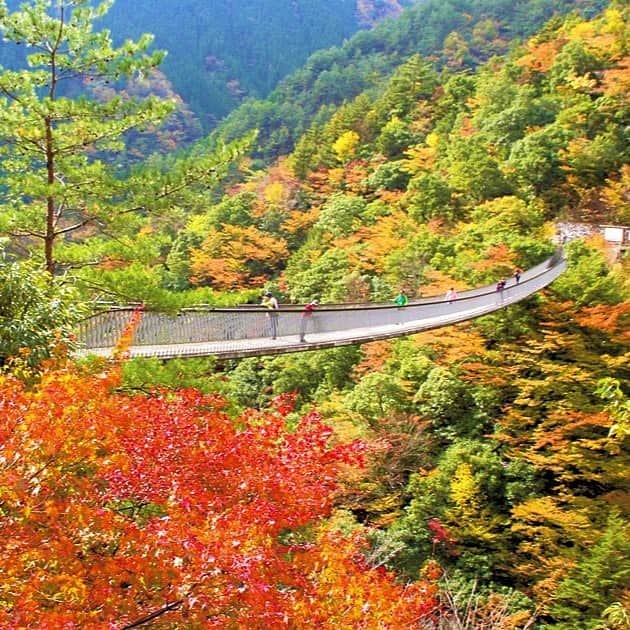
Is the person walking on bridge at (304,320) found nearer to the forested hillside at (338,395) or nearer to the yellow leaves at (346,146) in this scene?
the forested hillside at (338,395)

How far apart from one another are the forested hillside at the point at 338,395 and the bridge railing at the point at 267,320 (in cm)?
31

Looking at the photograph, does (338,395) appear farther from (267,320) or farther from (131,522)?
(131,522)

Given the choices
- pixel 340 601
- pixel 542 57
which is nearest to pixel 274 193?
pixel 542 57

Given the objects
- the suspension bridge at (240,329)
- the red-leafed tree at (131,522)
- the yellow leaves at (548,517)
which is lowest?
the yellow leaves at (548,517)

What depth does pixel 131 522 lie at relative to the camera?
4.25 meters

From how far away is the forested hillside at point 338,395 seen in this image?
3.76 metres

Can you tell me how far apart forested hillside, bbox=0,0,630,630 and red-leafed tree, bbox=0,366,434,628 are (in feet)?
0.07

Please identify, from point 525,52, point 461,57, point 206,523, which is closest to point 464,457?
point 206,523

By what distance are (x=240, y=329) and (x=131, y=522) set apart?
12.6 ft

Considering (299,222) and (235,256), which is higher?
(299,222)

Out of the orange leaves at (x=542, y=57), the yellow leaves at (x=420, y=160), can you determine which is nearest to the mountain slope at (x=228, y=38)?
the yellow leaves at (x=420, y=160)

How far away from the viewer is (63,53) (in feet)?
23.0

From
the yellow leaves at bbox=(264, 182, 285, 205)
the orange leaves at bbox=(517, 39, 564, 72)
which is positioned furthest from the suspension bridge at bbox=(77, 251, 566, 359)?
the orange leaves at bbox=(517, 39, 564, 72)

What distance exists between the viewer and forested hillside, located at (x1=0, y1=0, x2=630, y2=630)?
376 cm
